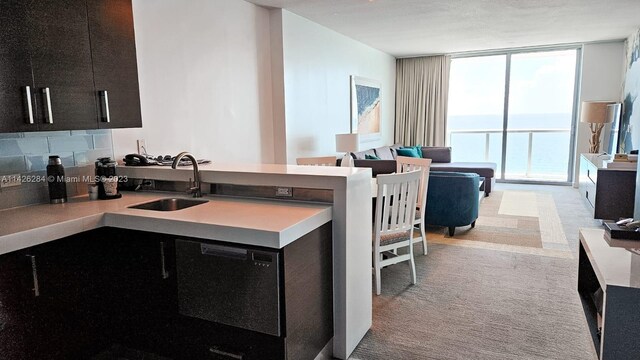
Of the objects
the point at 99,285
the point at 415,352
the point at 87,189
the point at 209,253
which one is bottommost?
the point at 415,352

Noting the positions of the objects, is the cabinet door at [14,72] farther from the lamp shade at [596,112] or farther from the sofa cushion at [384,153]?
the lamp shade at [596,112]

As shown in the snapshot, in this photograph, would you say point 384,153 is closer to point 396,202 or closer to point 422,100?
point 422,100

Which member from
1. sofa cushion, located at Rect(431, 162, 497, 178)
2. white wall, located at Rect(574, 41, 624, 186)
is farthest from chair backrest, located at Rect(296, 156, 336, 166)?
white wall, located at Rect(574, 41, 624, 186)

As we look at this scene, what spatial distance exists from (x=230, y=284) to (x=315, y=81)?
383 centimetres

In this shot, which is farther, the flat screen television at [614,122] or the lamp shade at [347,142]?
the flat screen television at [614,122]

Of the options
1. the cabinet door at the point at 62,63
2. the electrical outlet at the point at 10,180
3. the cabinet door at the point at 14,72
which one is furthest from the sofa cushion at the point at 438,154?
the cabinet door at the point at 14,72

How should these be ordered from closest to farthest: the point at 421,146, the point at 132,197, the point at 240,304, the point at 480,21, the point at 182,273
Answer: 1. the point at 240,304
2. the point at 182,273
3. the point at 132,197
4. the point at 480,21
5. the point at 421,146

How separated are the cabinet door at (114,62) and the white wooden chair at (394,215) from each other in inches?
65.9

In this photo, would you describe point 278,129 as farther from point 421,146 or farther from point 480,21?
point 421,146

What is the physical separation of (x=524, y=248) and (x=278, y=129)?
113 inches

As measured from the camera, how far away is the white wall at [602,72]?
681 cm

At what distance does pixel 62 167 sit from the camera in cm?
236

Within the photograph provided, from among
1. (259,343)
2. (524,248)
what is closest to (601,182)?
(524,248)

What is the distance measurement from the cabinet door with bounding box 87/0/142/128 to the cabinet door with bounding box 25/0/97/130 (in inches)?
2.0
